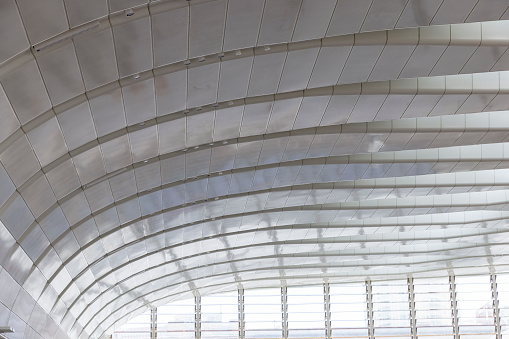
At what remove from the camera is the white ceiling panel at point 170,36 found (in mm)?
13922

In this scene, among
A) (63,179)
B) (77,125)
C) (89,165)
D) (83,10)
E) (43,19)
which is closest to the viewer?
(43,19)

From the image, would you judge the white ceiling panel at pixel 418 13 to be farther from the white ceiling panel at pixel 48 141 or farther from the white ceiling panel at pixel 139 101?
the white ceiling panel at pixel 48 141

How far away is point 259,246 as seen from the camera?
39.4 m

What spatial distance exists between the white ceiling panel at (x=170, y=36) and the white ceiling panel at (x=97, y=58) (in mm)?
899

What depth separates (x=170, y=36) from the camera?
14656 millimetres

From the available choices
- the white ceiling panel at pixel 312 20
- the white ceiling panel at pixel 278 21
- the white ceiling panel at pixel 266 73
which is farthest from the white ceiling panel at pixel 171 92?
the white ceiling panel at pixel 312 20

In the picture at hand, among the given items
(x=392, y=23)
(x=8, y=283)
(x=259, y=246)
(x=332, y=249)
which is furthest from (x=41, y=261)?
(x=332, y=249)

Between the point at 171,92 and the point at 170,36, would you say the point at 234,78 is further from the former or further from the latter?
the point at 170,36

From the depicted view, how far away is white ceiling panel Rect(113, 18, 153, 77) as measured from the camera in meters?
13.9

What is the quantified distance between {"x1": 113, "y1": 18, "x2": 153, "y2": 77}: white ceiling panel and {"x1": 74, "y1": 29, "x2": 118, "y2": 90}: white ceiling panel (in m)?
0.14

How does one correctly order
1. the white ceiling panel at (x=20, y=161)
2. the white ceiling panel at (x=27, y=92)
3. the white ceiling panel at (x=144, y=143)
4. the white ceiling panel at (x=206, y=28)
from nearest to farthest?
the white ceiling panel at (x=27, y=92)
the white ceiling panel at (x=206, y=28)
the white ceiling panel at (x=20, y=161)
the white ceiling panel at (x=144, y=143)

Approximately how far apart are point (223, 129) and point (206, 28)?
21.1 feet

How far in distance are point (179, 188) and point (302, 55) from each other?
10.3 m

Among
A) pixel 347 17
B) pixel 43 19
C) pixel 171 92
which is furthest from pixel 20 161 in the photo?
pixel 347 17
